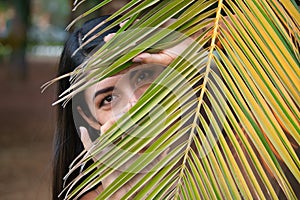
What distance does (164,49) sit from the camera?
0.86 metres

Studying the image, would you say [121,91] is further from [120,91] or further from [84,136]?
[84,136]

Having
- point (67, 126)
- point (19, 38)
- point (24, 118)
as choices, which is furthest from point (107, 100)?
point (19, 38)

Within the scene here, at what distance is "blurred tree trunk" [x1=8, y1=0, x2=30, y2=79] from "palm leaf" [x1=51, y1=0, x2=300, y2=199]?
12854 millimetres

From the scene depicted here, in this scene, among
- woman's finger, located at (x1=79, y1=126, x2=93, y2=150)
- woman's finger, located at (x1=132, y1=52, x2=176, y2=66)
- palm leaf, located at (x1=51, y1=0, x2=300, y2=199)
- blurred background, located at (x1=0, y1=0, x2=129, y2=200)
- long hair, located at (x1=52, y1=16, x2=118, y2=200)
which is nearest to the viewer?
palm leaf, located at (x1=51, y1=0, x2=300, y2=199)

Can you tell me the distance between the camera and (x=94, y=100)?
1097 millimetres

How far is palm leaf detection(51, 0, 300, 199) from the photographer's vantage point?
2.51 ft

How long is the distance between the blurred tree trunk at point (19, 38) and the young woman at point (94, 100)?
12260mm

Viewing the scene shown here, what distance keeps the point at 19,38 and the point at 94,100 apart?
12619mm

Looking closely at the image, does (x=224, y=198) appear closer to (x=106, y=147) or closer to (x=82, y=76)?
(x=106, y=147)

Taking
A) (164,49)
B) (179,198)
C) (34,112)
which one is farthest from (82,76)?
(34,112)

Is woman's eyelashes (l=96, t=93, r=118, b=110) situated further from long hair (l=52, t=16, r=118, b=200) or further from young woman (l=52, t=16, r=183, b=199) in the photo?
long hair (l=52, t=16, r=118, b=200)

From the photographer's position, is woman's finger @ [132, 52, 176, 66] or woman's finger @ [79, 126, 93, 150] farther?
woman's finger @ [79, 126, 93, 150]

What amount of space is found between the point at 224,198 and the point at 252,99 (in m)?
0.14

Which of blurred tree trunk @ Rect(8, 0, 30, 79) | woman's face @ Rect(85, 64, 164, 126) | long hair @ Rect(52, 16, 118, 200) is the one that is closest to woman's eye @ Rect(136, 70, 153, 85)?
woman's face @ Rect(85, 64, 164, 126)
